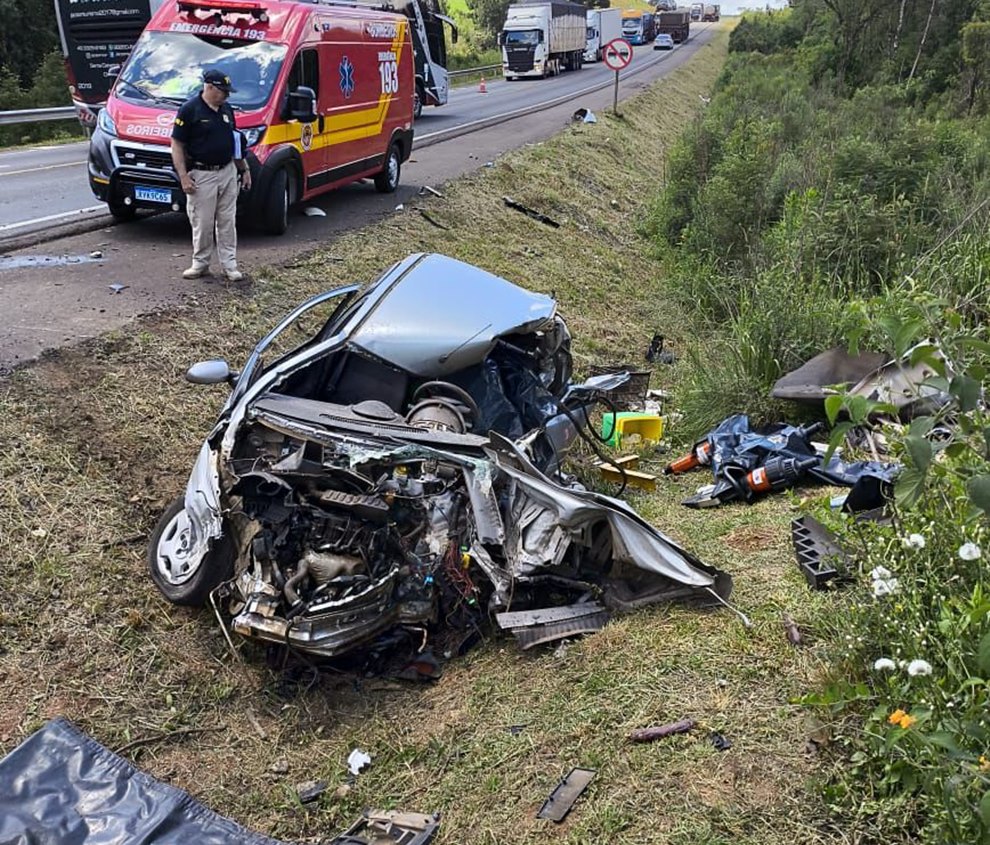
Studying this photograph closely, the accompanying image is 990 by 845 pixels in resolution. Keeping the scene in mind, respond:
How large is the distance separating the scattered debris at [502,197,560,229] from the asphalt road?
124 centimetres

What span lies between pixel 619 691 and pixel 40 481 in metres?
3.77

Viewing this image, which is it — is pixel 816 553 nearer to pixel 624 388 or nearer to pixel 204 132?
pixel 624 388

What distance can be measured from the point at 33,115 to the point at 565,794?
65.5 feet

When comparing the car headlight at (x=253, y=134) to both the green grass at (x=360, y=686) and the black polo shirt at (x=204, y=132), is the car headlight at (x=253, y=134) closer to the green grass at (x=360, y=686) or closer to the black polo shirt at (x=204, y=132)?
the black polo shirt at (x=204, y=132)

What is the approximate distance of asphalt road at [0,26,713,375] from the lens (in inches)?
300

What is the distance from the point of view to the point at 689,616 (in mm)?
4418

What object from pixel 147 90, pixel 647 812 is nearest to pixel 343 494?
pixel 647 812

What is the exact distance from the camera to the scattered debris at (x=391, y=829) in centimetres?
352

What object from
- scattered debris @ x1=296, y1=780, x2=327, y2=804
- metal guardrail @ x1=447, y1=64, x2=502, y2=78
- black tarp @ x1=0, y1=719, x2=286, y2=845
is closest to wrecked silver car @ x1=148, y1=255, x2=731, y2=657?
scattered debris @ x1=296, y1=780, x2=327, y2=804

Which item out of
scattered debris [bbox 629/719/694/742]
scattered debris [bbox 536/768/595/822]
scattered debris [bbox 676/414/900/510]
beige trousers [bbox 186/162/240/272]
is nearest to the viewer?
scattered debris [bbox 536/768/595/822]

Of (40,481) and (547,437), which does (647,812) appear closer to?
(547,437)

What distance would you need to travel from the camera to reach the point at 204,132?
8125 millimetres

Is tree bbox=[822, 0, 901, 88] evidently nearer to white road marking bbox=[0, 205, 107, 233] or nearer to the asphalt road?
the asphalt road

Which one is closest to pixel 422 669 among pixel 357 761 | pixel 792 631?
pixel 357 761
